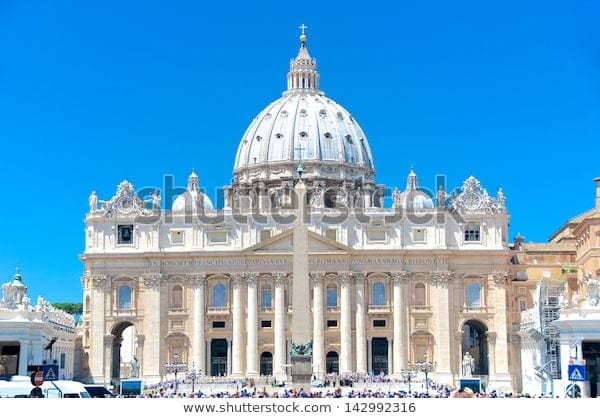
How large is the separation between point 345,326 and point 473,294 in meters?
10.7

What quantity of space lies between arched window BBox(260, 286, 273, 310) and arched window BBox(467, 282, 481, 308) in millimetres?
15949

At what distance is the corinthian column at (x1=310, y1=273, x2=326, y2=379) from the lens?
324ft

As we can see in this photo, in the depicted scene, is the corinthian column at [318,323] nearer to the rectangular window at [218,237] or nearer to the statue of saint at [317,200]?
the statue of saint at [317,200]

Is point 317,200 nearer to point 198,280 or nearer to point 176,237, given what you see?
point 198,280

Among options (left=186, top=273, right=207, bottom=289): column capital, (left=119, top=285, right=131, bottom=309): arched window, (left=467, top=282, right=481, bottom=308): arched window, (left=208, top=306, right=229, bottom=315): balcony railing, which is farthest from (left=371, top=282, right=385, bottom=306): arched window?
(left=119, top=285, right=131, bottom=309): arched window

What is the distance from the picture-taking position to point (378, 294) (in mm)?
100688

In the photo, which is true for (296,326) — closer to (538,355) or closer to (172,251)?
(538,355)

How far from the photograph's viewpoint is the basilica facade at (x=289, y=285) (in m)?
99.3

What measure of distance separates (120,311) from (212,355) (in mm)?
8279

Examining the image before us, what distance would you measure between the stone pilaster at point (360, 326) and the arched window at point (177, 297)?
560 inches

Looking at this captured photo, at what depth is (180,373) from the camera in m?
98.5

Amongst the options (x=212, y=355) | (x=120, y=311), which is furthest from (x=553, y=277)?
(x=120, y=311)
